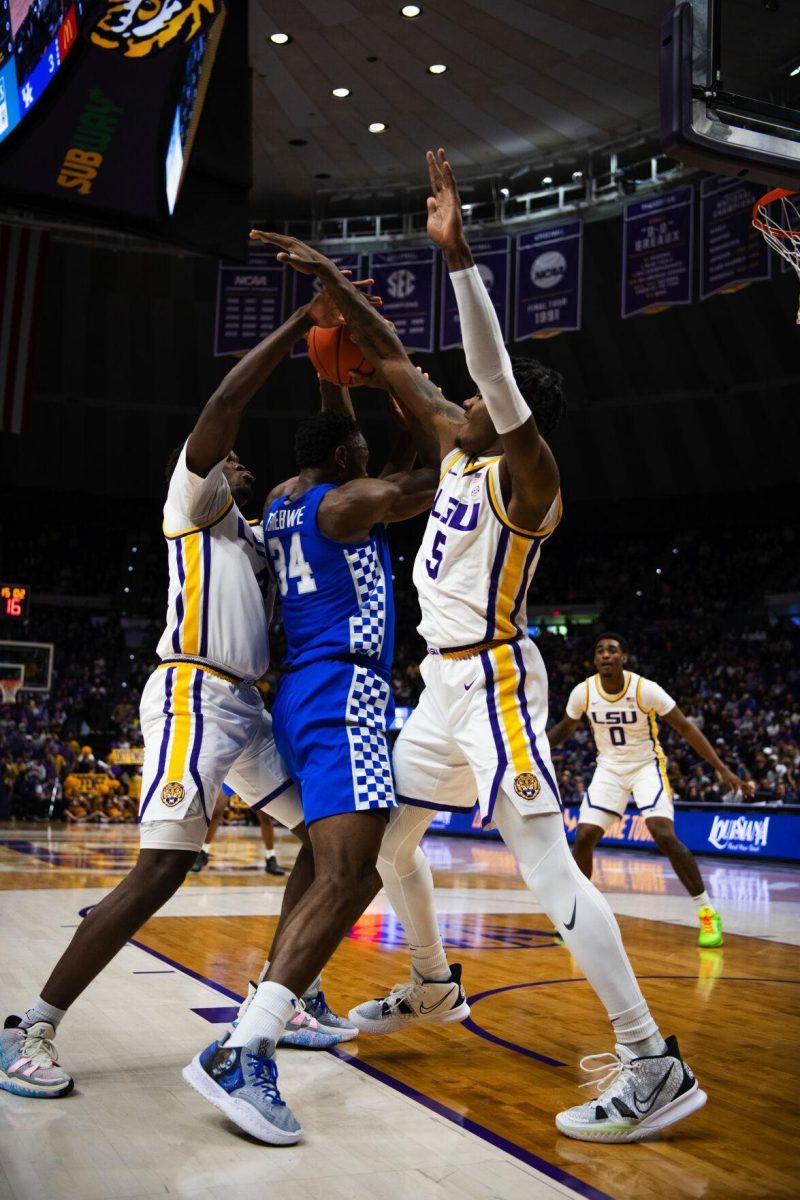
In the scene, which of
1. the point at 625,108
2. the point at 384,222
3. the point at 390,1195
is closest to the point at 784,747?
the point at 625,108

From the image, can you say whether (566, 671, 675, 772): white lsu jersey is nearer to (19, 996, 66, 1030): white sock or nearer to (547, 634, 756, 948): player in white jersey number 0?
(547, 634, 756, 948): player in white jersey number 0

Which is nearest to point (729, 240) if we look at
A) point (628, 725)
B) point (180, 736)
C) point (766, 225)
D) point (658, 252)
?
point (658, 252)

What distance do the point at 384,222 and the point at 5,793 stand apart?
13765mm

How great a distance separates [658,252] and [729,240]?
4.49 ft

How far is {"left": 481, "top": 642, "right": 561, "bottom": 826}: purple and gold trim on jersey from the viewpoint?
3.38 metres

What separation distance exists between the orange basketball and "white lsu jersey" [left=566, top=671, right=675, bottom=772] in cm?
418

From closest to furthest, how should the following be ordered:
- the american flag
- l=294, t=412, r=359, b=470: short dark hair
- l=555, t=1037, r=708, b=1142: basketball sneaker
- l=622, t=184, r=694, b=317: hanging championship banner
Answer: l=555, t=1037, r=708, b=1142: basketball sneaker
l=294, t=412, r=359, b=470: short dark hair
l=622, t=184, r=694, b=317: hanging championship banner
the american flag

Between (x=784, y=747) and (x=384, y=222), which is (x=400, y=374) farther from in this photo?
(x=384, y=222)

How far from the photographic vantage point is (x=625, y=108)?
1920 cm

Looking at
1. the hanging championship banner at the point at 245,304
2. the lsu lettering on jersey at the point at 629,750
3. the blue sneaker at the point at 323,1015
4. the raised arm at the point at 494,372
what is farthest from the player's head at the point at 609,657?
the hanging championship banner at the point at 245,304

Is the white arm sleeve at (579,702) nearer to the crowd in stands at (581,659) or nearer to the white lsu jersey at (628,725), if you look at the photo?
the white lsu jersey at (628,725)

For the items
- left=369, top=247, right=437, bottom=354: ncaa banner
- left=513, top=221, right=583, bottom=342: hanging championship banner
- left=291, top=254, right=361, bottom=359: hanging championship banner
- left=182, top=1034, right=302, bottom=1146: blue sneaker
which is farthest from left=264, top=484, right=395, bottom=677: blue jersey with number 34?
left=291, top=254, right=361, bottom=359: hanging championship banner

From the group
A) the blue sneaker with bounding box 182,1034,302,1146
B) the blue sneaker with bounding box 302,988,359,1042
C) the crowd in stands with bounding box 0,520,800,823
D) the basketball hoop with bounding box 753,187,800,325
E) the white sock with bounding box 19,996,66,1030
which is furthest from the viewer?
the crowd in stands with bounding box 0,520,800,823

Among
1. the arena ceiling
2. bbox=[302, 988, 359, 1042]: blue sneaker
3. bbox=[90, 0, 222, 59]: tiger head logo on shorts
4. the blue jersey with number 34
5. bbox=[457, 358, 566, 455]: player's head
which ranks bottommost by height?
bbox=[302, 988, 359, 1042]: blue sneaker
